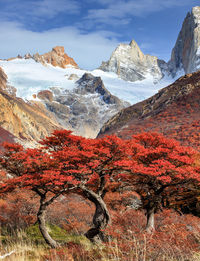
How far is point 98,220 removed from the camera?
11.9m

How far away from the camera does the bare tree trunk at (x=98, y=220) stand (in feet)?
37.4

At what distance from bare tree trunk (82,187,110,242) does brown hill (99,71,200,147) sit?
39.6 meters

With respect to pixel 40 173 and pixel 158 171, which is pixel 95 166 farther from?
pixel 158 171

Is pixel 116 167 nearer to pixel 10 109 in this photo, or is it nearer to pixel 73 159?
pixel 73 159

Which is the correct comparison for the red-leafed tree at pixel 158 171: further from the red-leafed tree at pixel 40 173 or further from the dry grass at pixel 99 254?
the dry grass at pixel 99 254

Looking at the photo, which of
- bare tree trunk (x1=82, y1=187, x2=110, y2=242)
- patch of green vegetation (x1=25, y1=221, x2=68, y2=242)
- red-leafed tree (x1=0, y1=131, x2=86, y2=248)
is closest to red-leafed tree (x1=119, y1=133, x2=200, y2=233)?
bare tree trunk (x1=82, y1=187, x2=110, y2=242)

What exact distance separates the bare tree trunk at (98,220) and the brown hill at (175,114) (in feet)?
130

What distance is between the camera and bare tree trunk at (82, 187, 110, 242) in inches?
449

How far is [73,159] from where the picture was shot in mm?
11875

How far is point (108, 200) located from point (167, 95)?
7712 cm

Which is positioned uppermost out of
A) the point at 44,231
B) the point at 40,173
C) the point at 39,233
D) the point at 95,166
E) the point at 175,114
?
the point at 95,166

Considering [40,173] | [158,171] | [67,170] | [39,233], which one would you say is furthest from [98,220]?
[39,233]

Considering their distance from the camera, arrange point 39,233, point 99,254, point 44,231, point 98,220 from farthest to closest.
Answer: point 39,233
point 98,220
point 44,231
point 99,254

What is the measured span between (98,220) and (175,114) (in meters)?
66.1
